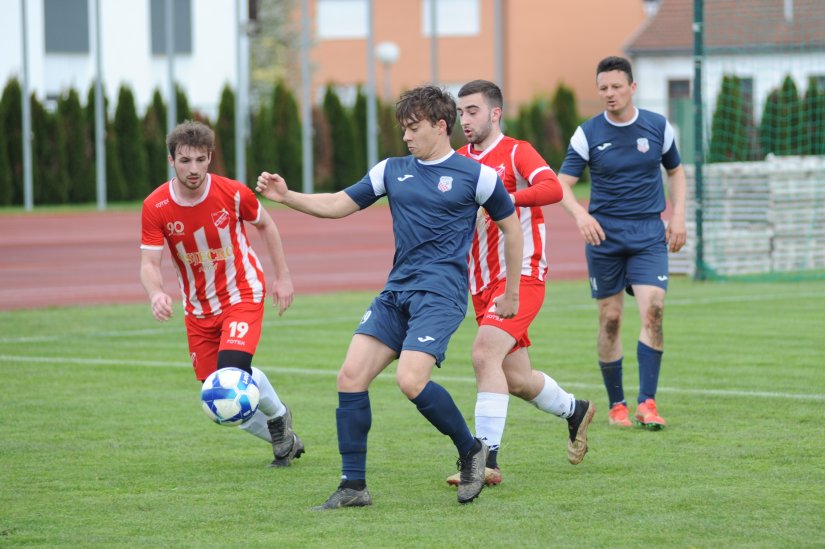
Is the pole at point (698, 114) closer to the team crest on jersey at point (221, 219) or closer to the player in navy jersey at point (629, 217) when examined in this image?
the player in navy jersey at point (629, 217)

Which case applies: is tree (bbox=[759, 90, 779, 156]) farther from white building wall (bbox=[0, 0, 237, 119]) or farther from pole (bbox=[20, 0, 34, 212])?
white building wall (bbox=[0, 0, 237, 119])

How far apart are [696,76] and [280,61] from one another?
181ft

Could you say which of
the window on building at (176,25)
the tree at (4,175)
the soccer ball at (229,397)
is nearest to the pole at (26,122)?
the tree at (4,175)

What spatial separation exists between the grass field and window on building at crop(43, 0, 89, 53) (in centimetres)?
3370

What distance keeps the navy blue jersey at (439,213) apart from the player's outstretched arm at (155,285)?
1.26 m

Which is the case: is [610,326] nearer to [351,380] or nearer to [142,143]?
[351,380]

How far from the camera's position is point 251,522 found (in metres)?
6.20

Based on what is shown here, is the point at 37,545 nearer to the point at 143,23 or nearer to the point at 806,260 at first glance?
the point at 806,260

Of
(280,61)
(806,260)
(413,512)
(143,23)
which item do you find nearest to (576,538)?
(413,512)

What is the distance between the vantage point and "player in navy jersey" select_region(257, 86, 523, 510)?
21.2 ft

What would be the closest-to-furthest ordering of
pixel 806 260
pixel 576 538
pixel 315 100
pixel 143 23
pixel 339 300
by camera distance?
pixel 576 538 < pixel 339 300 < pixel 806 260 < pixel 143 23 < pixel 315 100

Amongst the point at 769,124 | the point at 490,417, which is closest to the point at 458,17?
the point at 769,124

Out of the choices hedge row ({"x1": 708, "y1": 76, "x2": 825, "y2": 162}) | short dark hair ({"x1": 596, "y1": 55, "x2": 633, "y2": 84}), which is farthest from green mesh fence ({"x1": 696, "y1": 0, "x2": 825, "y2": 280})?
short dark hair ({"x1": 596, "y1": 55, "x2": 633, "y2": 84})

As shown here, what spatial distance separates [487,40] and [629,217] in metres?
49.6
